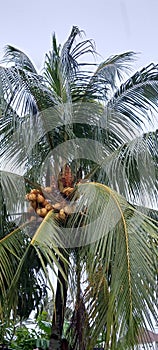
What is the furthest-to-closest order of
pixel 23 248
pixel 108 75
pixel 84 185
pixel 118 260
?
pixel 108 75, pixel 23 248, pixel 84 185, pixel 118 260

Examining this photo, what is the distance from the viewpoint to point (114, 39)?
183 inches

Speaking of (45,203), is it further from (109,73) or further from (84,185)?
(109,73)

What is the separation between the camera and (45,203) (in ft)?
10.0

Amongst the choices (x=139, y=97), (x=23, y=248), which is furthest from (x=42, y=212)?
(x=139, y=97)

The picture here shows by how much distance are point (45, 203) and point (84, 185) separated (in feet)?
1.16

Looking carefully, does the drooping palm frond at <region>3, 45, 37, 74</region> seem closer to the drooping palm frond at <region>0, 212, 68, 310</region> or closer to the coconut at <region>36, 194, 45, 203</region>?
the coconut at <region>36, 194, 45, 203</region>

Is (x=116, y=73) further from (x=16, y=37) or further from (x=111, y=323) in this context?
(x=111, y=323)

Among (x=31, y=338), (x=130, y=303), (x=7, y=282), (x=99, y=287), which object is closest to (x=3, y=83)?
(x=7, y=282)

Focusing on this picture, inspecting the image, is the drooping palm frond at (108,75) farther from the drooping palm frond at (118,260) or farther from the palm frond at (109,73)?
the drooping palm frond at (118,260)

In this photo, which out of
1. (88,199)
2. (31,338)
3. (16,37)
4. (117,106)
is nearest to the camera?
(88,199)

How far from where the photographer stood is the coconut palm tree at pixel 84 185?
88.8 inches

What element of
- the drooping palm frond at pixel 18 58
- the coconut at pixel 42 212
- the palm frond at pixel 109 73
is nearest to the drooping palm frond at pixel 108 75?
the palm frond at pixel 109 73

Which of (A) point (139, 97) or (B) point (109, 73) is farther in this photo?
(B) point (109, 73)

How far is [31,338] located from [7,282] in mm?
1606
